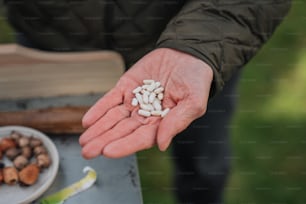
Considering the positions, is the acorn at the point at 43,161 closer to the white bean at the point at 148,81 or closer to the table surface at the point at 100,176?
the table surface at the point at 100,176

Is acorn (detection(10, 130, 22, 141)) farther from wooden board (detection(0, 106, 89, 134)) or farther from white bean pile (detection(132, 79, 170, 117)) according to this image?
white bean pile (detection(132, 79, 170, 117))

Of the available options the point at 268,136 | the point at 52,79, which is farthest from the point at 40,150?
the point at 268,136

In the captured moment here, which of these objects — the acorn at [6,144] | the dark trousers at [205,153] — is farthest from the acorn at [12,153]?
the dark trousers at [205,153]

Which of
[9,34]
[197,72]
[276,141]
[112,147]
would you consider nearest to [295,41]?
[276,141]

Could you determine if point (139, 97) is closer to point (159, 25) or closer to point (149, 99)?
point (149, 99)

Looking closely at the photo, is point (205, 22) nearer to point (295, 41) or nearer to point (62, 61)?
point (62, 61)

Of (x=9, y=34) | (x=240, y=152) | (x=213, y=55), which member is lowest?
(x=240, y=152)
